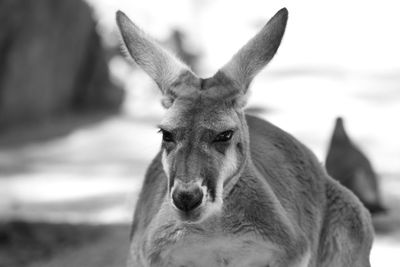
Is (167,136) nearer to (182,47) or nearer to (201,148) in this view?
(201,148)

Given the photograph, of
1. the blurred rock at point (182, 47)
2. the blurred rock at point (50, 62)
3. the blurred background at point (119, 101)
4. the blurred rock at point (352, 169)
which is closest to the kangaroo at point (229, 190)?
the blurred background at point (119, 101)

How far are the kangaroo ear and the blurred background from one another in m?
2.55

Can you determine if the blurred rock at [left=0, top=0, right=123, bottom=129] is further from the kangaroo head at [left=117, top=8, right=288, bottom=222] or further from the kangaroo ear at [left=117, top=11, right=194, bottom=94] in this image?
the kangaroo head at [left=117, top=8, right=288, bottom=222]

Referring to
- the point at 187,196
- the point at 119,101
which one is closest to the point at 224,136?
the point at 187,196

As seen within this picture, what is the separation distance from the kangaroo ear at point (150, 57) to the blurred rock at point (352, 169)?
3.18 m

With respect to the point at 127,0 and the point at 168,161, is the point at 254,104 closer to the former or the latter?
the point at 127,0

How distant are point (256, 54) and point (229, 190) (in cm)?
63

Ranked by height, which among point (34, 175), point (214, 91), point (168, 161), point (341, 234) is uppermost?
point (214, 91)

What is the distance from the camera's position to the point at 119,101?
595 inches

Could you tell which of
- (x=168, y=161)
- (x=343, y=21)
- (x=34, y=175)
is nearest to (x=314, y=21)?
(x=343, y=21)

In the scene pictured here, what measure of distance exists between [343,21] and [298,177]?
12.6 meters

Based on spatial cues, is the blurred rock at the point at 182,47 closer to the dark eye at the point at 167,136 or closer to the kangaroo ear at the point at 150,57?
the kangaroo ear at the point at 150,57

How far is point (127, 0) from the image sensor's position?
17.9 metres

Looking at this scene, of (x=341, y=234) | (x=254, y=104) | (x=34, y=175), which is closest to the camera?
(x=341, y=234)
